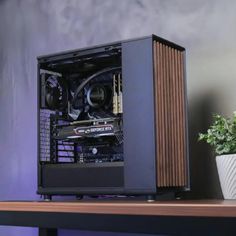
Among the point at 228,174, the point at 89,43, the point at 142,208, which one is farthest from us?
the point at 89,43

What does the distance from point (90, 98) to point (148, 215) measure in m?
0.46

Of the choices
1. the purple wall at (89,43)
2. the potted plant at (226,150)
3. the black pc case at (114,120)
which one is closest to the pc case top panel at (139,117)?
the black pc case at (114,120)

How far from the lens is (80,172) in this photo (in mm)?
1275

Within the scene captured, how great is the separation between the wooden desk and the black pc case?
0.27 feet

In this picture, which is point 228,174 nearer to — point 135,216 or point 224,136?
point 224,136

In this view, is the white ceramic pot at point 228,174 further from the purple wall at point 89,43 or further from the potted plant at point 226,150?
the purple wall at point 89,43

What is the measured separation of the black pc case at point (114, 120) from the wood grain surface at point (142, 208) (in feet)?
0.34

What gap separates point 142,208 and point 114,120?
0.97 feet

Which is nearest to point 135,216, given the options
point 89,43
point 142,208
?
point 142,208

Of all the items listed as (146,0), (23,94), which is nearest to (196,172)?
(146,0)

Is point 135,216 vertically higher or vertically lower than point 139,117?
lower

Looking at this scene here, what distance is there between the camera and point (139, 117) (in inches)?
46.5

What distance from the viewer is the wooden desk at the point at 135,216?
94 centimetres

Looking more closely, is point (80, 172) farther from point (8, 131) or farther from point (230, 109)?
point (8, 131)
